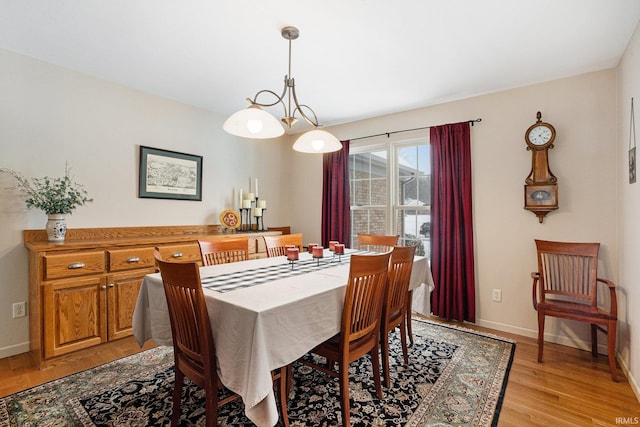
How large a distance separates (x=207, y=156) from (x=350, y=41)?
2.34m

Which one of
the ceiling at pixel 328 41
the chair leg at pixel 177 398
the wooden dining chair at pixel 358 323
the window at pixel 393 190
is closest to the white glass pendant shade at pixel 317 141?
the ceiling at pixel 328 41

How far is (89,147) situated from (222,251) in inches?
66.8

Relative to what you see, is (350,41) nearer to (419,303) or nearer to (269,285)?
(269,285)

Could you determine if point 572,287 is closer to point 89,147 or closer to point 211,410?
point 211,410

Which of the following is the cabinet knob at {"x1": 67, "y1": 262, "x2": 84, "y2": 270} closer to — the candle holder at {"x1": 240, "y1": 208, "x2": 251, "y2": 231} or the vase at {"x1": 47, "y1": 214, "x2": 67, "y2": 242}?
the vase at {"x1": 47, "y1": 214, "x2": 67, "y2": 242}

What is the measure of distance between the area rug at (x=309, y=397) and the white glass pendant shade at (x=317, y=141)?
1702 mm

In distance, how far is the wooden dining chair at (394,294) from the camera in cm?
207

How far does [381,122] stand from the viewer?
405 centimetres

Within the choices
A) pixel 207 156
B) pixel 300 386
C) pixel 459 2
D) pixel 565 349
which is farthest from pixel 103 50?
pixel 565 349

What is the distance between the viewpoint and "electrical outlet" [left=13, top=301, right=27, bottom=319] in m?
2.60

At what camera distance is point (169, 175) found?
11.7 feet

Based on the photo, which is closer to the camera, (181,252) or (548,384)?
(548,384)

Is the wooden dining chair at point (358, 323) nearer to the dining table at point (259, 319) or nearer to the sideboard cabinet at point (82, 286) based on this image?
the dining table at point (259, 319)

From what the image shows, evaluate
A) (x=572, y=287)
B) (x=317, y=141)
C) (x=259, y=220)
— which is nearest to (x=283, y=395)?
(x=317, y=141)
